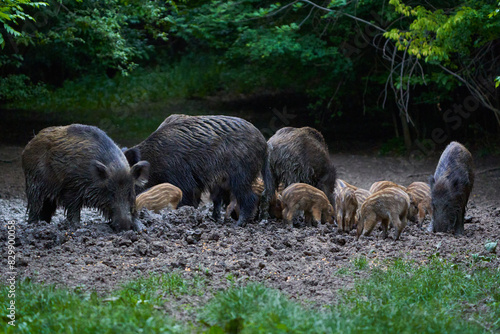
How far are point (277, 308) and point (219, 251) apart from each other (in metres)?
2.05

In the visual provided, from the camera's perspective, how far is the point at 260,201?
8.04 m

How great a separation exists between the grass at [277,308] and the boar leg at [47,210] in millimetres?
2829

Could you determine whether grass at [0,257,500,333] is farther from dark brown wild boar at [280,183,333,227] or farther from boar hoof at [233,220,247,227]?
boar hoof at [233,220,247,227]

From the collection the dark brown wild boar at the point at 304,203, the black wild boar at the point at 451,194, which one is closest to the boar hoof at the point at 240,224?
the dark brown wild boar at the point at 304,203

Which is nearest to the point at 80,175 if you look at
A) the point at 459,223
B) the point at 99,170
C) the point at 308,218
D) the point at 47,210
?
the point at 99,170

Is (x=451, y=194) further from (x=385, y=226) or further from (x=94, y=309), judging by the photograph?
(x=94, y=309)

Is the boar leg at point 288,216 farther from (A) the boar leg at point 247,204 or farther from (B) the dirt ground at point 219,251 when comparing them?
(A) the boar leg at point 247,204

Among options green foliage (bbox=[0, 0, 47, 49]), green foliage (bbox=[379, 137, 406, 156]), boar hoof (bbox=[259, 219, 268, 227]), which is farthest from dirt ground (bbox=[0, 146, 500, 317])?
green foliage (bbox=[379, 137, 406, 156])

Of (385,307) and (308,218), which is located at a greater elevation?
(385,307)

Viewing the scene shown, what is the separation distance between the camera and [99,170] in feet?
22.4

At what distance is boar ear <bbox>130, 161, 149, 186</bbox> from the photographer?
23.1ft

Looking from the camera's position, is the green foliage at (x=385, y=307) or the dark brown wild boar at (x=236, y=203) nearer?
the green foliage at (x=385, y=307)

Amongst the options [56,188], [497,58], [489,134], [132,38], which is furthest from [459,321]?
[132,38]

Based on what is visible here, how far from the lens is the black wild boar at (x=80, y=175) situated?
686 cm
